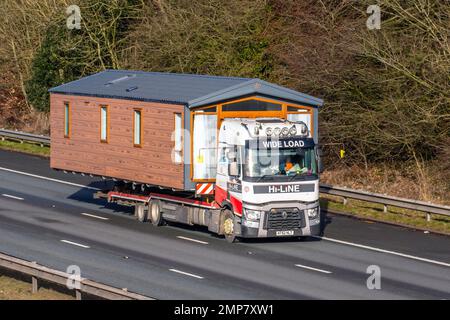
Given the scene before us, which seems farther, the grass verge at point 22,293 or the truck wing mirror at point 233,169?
the truck wing mirror at point 233,169

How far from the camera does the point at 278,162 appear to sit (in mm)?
26766

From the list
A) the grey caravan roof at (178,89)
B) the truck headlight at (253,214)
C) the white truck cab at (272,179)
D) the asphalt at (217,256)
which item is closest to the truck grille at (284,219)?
the white truck cab at (272,179)

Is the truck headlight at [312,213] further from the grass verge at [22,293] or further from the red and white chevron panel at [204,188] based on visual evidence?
the grass verge at [22,293]

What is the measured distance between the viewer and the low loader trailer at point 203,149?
2661cm

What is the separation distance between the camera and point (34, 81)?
5225 centimetres

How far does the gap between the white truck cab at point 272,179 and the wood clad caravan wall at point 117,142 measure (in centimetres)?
176

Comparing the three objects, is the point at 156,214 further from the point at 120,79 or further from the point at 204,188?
the point at 120,79

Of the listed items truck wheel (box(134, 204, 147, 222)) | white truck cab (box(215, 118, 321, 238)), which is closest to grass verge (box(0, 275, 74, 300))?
white truck cab (box(215, 118, 321, 238))

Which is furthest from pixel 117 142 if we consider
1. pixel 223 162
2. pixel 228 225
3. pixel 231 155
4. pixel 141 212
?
pixel 228 225

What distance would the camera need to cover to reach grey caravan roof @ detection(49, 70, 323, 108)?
91.8 ft

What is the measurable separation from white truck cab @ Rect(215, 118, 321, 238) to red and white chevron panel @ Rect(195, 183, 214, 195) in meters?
0.74
